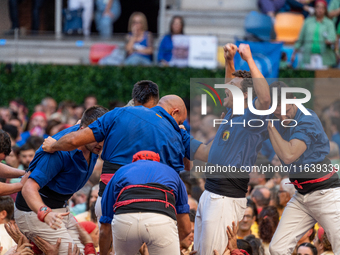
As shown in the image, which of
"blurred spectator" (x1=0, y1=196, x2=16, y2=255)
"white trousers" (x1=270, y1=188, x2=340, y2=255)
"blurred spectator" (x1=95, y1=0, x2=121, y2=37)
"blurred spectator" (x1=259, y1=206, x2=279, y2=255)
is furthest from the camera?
"blurred spectator" (x1=95, y1=0, x2=121, y2=37)

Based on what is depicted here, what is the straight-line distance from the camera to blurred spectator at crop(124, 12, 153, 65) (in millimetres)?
10930

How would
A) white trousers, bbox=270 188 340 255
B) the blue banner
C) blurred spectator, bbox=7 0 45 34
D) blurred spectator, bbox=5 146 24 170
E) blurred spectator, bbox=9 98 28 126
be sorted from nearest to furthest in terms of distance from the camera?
white trousers, bbox=270 188 340 255
blurred spectator, bbox=5 146 24 170
the blue banner
blurred spectator, bbox=9 98 28 126
blurred spectator, bbox=7 0 45 34

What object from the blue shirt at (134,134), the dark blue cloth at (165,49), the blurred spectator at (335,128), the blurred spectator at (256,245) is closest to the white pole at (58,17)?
the dark blue cloth at (165,49)

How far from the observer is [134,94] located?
15.1 feet

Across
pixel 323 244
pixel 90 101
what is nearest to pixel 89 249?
pixel 323 244

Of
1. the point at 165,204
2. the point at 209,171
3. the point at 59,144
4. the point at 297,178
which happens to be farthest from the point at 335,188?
the point at 59,144

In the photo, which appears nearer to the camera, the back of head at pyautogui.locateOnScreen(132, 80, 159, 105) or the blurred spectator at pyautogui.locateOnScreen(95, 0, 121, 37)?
A: the back of head at pyautogui.locateOnScreen(132, 80, 159, 105)

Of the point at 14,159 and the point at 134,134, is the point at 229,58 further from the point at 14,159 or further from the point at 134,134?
the point at 14,159

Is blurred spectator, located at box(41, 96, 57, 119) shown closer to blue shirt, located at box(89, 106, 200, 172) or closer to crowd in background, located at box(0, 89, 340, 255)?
crowd in background, located at box(0, 89, 340, 255)

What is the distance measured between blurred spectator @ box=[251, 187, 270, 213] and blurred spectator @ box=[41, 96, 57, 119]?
17.8ft

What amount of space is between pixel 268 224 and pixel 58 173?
8.47 ft

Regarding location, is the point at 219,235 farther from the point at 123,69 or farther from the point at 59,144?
the point at 123,69

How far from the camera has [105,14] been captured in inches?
508

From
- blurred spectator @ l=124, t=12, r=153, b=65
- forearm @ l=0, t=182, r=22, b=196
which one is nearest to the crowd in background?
forearm @ l=0, t=182, r=22, b=196
